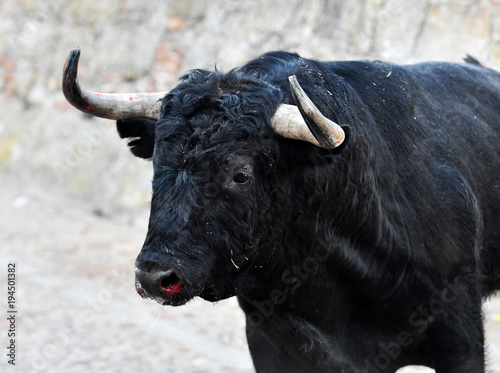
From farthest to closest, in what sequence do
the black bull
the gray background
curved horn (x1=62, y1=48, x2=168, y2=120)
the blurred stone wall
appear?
the blurred stone wall → the gray background → curved horn (x1=62, y1=48, x2=168, y2=120) → the black bull

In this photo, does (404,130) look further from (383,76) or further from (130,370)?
(130,370)

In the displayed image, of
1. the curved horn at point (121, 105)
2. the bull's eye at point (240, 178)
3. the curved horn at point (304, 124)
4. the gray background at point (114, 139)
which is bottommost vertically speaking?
the gray background at point (114, 139)

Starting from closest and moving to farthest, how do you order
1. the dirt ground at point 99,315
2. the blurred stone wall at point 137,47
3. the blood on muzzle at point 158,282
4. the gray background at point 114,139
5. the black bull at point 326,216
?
the blood on muzzle at point 158,282, the black bull at point 326,216, the dirt ground at point 99,315, the gray background at point 114,139, the blurred stone wall at point 137,47

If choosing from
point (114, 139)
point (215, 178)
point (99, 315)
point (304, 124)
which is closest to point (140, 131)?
point (215, 178)

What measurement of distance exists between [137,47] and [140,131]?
28.1ft

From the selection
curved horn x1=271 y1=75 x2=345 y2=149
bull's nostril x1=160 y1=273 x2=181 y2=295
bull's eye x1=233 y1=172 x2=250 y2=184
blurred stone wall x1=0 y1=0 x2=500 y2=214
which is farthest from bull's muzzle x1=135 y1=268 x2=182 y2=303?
blurred stone wall x1=0 y1=0 x2=500 y2=214

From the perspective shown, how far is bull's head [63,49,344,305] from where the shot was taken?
10.3 ft

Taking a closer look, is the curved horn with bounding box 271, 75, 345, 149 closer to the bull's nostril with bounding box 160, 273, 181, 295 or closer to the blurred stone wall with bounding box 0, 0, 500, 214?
the bull's nostril with bounding box 160, 273, 181, 295

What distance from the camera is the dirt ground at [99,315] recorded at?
251 inches

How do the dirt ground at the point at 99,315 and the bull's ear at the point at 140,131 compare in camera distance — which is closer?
the bull's ear at the point at 140,131

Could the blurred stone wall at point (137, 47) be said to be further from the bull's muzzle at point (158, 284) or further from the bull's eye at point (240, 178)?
the bull's muzzle at point (158, 284)

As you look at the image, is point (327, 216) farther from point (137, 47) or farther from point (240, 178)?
point (137, 47)

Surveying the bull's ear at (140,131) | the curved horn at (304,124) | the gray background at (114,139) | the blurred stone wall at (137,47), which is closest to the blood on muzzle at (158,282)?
the curved horn at (304,124)

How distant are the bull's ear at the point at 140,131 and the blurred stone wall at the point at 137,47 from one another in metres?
5.27
